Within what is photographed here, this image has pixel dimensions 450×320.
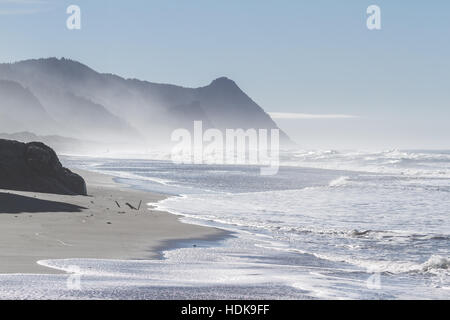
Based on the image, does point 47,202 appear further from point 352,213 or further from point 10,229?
point 352,213

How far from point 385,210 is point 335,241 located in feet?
29.8

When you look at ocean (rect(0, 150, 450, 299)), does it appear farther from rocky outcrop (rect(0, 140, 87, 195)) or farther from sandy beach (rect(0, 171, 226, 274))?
rocky outcrop (rect(0, 140, 87, 195))

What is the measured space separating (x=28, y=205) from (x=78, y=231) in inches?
172

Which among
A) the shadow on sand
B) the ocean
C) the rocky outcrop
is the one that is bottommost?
the ocean

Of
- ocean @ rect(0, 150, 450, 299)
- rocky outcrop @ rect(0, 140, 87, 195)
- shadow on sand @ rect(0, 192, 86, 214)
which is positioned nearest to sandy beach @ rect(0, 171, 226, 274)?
shadow on sand @ rect(0, 192, 86, 214)

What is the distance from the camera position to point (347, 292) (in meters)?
11.0

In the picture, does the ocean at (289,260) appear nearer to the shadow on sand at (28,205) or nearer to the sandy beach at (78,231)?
the sandy beach at (78,231)

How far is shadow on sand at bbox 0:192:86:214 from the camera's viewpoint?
2038 cm

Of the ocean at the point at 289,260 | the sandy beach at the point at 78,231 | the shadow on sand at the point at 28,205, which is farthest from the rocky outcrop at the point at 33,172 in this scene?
the shadow on sand at the point at 28,205

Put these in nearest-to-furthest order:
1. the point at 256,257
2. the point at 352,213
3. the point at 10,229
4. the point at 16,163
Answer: the point at 256,257 < the point at 10,229 < the point at 352,213 < the point at 16,163

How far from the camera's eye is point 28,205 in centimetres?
2120

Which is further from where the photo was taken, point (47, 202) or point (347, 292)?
point (47, 202)

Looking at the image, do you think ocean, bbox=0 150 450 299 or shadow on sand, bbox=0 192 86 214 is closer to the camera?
ocean, bbox=0 150 450 299
